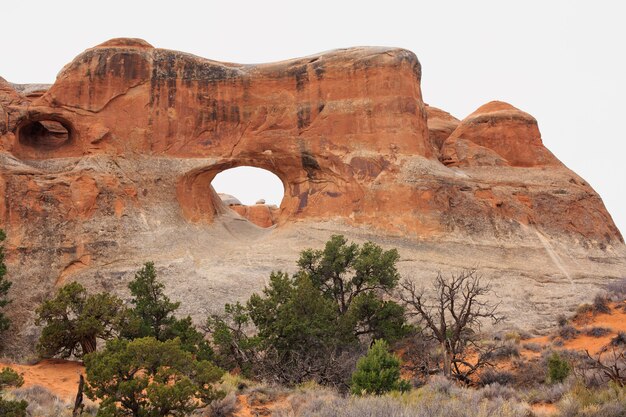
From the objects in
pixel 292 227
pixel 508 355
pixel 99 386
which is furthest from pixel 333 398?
pixel 292 227

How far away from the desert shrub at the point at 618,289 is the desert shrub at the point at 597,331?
3.87 m

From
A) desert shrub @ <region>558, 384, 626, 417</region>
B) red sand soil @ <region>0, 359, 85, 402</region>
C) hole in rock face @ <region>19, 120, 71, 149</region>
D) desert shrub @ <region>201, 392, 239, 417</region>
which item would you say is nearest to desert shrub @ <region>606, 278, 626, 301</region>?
desert shrub @ <region>558, 384, 626, 417</region>

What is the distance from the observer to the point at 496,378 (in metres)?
16.1

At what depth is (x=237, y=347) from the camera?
1781cm

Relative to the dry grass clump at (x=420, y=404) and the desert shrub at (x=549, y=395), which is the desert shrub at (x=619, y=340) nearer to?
the desert shrub at (x=549, y=395)

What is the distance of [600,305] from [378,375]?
1340cm

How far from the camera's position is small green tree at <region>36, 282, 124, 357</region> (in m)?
17.1

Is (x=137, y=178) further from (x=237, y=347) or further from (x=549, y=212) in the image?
(x=549, y=212)

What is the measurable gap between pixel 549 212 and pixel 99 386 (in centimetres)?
2533

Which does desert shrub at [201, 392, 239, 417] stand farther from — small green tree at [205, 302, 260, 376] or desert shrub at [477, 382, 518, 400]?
desert shrub at [477, 382, 518, 400]

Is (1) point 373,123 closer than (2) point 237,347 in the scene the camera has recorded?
No

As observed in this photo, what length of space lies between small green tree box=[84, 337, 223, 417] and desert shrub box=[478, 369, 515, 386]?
745cm

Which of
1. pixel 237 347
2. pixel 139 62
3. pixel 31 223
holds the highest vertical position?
pixel 139 62

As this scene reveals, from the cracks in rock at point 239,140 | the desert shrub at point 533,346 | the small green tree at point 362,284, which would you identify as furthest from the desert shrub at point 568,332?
the cracks in rock at point 239,140
